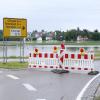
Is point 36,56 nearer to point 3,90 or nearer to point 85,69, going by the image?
point 85,69

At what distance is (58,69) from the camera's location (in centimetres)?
2206

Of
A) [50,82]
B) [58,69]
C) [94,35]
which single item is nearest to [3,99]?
[50,82]

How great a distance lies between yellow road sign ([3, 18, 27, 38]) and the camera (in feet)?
92.8

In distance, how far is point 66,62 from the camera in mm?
22359

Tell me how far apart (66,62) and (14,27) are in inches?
286

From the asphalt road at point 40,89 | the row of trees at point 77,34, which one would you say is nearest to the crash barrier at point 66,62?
the asphalt road at point 40,89

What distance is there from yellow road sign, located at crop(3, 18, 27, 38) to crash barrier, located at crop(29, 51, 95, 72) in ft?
17.5

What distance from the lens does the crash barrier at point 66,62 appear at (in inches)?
869

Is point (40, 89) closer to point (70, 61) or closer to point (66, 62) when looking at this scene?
point (66, 62)

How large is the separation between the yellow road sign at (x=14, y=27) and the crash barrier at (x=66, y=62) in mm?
5327

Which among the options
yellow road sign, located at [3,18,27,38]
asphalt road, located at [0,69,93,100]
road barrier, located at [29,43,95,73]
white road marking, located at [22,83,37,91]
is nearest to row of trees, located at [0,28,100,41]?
yellow road sign, located at [3,18,27,38]

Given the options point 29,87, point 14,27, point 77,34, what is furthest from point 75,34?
point 29,87

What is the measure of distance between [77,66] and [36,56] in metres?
2.78

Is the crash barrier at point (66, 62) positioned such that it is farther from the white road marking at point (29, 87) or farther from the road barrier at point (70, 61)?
the white road marking at point (29, 87)
